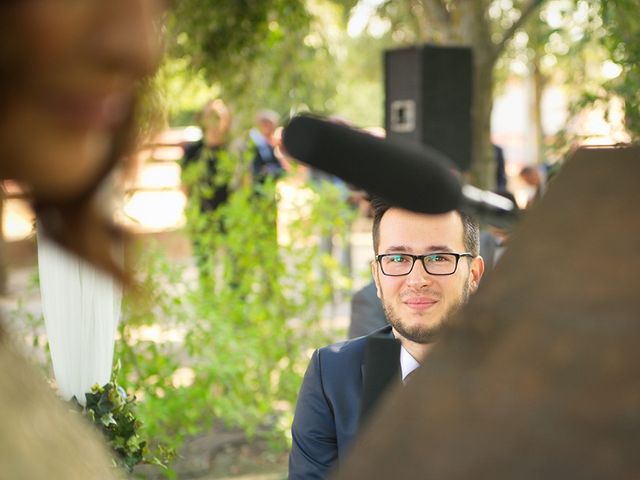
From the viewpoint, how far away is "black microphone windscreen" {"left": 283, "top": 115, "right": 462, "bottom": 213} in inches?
30.3

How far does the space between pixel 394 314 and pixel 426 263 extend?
19 centimetres

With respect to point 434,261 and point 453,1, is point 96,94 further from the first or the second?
point 453,1

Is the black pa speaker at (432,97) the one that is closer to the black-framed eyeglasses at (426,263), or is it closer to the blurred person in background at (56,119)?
the black-framed eyeglasses at (426,263)

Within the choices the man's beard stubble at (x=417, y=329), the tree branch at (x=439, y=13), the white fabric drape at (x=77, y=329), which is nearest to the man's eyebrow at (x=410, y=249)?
the man's beard stubble at (x=417, y=329)

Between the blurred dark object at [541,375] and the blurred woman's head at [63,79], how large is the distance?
0.21 metres

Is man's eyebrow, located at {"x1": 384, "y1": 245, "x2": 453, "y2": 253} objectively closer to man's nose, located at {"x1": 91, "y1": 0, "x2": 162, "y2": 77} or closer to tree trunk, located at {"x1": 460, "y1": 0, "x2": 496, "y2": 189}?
man's nose, located at {"x1": 91, "y1": 0, "x2": 162, "y2": 77}

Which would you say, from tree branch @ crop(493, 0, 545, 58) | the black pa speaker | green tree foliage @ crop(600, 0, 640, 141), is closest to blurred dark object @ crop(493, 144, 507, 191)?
the black pa speaker

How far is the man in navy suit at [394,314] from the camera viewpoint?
2582 mm

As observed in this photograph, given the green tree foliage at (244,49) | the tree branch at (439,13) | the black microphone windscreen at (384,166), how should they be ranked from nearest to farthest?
the black microphone windscreen at (384,166) → the green tree foliage at (244,49) → the tree branch at (439,13)

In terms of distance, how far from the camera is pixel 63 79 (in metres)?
0.49

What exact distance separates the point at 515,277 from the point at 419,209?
0.25 meters

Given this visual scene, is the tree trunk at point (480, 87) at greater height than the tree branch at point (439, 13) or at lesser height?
lesser

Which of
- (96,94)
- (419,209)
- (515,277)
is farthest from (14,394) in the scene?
(419,209)

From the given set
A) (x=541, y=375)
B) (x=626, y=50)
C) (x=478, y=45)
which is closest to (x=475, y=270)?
(x=626, y=50)
